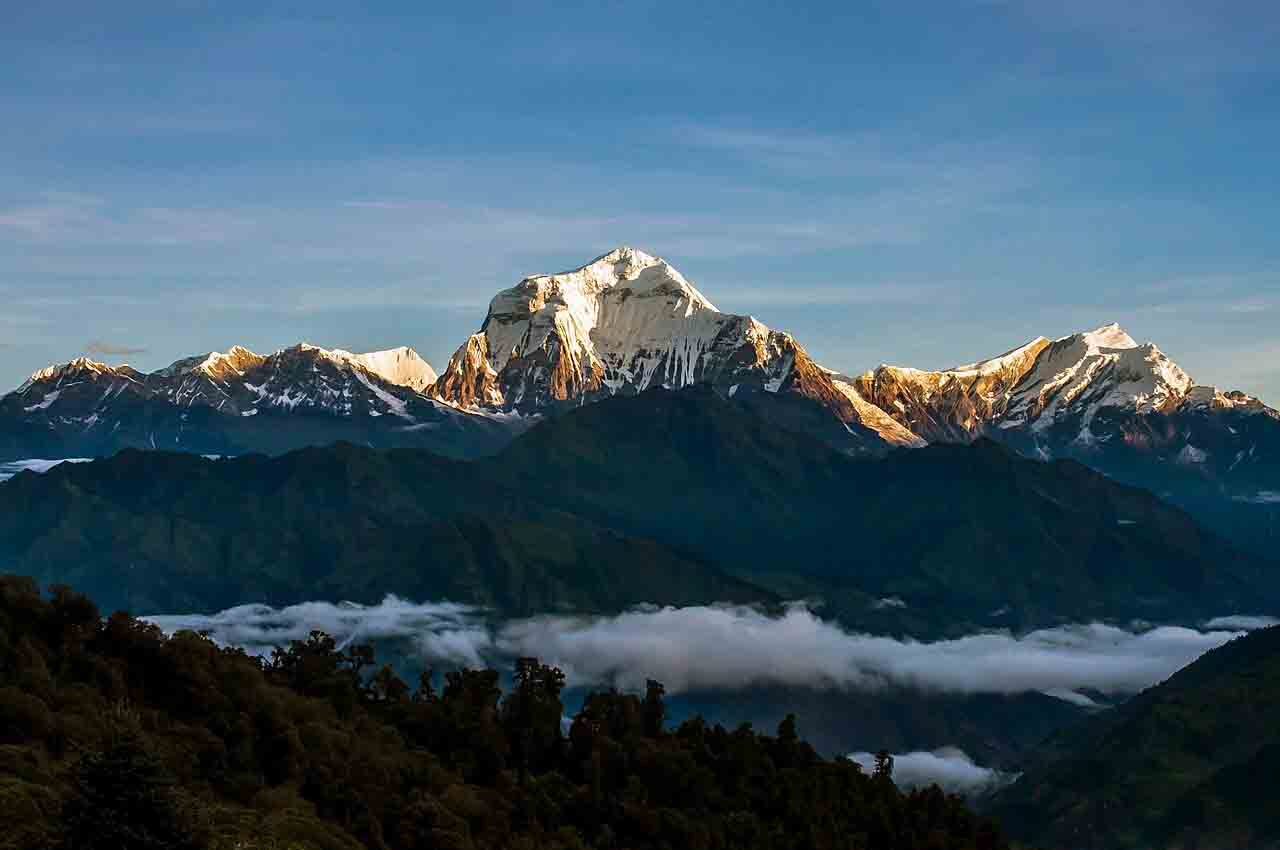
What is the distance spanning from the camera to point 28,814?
472ft

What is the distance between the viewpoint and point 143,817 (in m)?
119

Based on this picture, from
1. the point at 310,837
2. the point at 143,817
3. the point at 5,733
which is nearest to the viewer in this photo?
the point at 143,817

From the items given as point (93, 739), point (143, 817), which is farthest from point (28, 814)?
point (93, 739)

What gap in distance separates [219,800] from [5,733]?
968 inches

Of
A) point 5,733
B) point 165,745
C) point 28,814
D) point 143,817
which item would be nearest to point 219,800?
point 165,745

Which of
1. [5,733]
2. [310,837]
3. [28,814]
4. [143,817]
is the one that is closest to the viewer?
[143,817]

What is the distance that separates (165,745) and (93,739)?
11.8 metres

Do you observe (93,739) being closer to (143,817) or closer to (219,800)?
(219,800)

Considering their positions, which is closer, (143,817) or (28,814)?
(143,817)

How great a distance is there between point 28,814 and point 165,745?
54277mm

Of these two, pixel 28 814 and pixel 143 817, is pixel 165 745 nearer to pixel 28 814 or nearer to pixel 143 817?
pixel 28 814

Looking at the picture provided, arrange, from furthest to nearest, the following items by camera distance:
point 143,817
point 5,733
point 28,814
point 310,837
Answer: point 5,733 → point 310,837 → point 28,814 → point 143,817

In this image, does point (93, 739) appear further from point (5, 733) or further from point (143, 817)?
point (143, 817)

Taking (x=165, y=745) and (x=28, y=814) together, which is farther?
(x=165, y=745)
